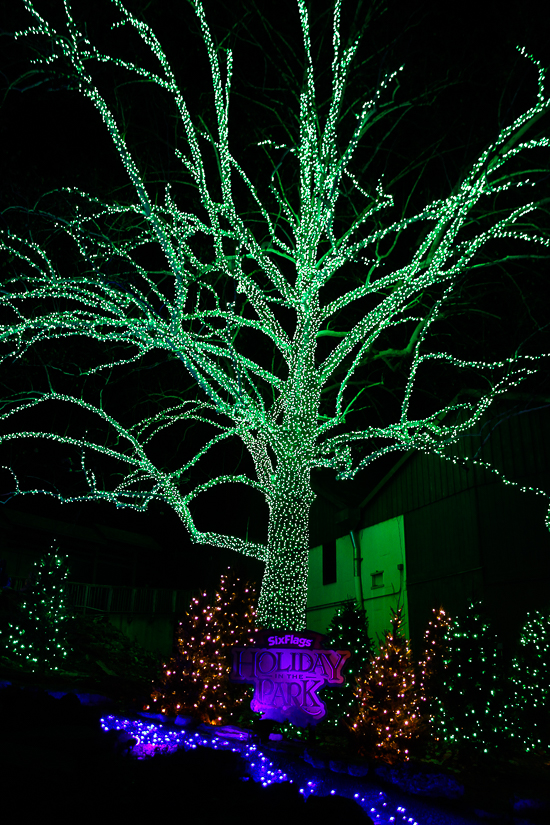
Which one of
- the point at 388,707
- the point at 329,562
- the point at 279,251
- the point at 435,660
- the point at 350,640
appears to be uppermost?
the point at 279,251

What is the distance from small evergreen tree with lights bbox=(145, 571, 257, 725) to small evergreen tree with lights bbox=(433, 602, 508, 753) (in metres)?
3.17

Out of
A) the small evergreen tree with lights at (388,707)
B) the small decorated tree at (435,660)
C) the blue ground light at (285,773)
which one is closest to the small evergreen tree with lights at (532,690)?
the small decorated tree at (435,660)

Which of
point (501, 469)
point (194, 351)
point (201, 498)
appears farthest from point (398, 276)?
point (201, 498)

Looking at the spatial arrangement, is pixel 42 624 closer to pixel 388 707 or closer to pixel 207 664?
pixel 207 664

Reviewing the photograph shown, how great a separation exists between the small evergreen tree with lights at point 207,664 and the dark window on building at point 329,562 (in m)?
10.5

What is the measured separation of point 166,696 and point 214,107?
31.5ft

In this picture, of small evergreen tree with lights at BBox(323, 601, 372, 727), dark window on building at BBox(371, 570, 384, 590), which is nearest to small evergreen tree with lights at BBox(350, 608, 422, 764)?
small evergreen tree with lights at BBox(323, 601, 372, 727)

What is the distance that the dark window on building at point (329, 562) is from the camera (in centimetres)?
2025

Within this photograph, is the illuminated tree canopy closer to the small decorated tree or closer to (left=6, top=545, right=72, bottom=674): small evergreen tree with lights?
the small decorated tree

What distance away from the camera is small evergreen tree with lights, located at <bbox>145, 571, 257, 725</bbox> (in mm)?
8602

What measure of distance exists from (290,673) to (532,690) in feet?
14.8

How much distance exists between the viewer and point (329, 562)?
2059 cm

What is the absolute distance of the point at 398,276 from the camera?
9977 mm

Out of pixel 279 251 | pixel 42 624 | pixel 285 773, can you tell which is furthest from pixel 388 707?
pixel 42 624
